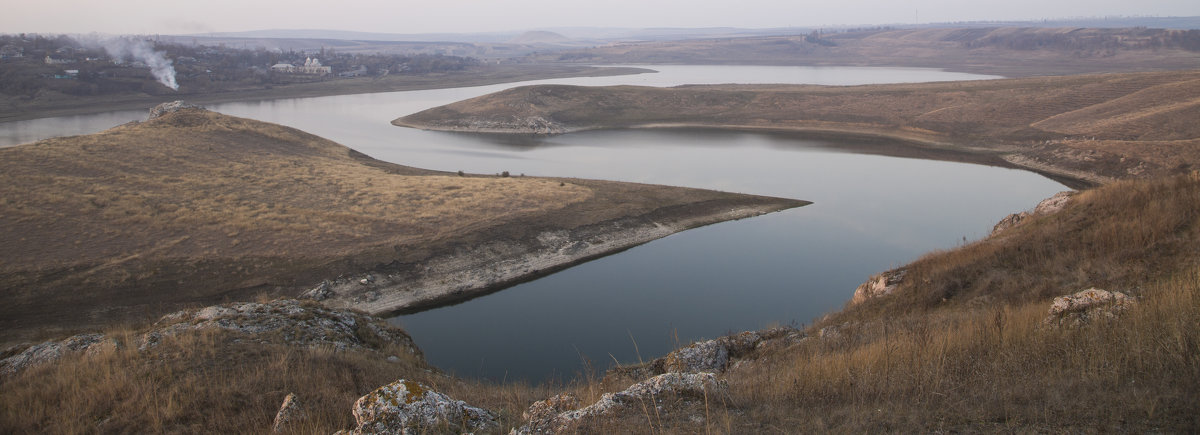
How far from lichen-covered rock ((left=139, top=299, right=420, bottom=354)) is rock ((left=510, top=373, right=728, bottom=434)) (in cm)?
455

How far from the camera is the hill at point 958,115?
34.9 metres

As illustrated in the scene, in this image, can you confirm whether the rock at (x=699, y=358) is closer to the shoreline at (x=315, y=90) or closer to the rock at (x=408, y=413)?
the rock at (x=408, y=413)

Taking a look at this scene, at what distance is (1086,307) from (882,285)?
4.91m

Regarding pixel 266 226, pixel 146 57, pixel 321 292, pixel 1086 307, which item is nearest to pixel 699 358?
pixel 1086 307

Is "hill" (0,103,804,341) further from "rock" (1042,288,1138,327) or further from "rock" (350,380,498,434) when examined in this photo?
"rock" (1042,288,1138,327)

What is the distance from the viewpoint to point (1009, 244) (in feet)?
33.4

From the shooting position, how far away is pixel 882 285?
11.0 m

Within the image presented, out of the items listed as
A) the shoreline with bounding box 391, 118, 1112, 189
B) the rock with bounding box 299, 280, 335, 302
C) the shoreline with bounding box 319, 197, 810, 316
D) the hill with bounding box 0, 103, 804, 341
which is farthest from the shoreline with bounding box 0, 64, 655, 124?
the shoreline with bounding box 319, 197, 810, 316

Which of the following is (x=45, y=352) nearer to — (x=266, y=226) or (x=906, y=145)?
(x=266, y=226)

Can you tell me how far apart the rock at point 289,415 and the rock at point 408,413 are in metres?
0.68

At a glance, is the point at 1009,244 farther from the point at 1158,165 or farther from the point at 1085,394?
the point at 1158,165

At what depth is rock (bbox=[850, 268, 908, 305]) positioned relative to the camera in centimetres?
1080

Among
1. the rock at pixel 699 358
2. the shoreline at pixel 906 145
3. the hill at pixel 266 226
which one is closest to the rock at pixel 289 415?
the rock at pixel 699 358

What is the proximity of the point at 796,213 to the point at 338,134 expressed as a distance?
39.1 meters
